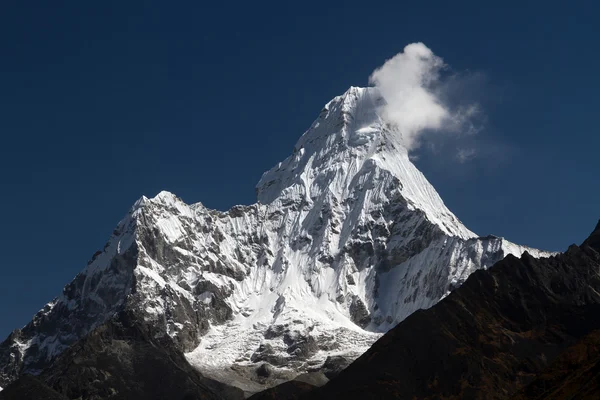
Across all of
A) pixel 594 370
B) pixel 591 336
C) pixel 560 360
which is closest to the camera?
pixel 594 370

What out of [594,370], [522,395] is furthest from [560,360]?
[594,370]

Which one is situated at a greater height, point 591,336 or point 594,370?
point 591,336

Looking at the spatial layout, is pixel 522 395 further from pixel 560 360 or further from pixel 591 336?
pixel 591 336

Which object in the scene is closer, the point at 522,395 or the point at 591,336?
the point at 522,395

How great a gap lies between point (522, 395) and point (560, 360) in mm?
14973

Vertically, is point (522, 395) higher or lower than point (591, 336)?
lower

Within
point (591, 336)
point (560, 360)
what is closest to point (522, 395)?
point (560, 360)

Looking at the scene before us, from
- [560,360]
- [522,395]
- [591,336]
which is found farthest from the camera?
[591,336]

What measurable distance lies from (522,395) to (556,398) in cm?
1709

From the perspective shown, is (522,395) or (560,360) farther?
(560,360)

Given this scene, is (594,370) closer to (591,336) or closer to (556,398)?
(556,398)

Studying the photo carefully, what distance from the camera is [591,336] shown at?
622 feet

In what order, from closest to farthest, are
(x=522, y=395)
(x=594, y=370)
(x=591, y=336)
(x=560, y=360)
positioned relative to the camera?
(x=594, y=370) → (x=522, y=395) → (x=560, y=360) → (x=591, y=336)

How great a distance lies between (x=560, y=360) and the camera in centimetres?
17475
